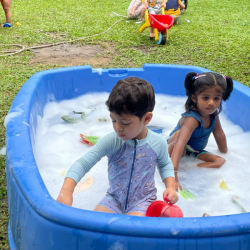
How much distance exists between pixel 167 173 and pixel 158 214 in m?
0.21

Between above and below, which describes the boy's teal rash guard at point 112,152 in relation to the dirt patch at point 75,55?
above

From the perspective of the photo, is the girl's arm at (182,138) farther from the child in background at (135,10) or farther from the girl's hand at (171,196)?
the child in background at (135,10)

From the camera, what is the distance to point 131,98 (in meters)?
1.45

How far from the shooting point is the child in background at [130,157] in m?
1.47

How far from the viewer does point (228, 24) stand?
696 cm

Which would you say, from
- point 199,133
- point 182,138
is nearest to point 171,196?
point 182,138

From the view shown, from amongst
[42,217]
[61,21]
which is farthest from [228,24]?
[42,217]

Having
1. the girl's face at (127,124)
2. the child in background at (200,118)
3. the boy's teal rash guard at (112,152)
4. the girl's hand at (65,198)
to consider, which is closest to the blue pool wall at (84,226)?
the girl's hand at (65,198)

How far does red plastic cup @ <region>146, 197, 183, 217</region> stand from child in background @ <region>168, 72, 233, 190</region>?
523 mm

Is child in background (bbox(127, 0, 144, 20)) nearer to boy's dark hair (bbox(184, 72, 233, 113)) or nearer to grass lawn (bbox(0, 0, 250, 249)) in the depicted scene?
grass lawn (bbox(0, 0, 250, 249))

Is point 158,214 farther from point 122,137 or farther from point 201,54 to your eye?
point 201,54

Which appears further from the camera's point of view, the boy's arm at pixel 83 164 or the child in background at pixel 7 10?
the child in background at pixel 7 10

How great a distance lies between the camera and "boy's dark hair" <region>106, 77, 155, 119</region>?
1.44 meters

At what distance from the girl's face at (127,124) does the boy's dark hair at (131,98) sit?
2 centimetres
